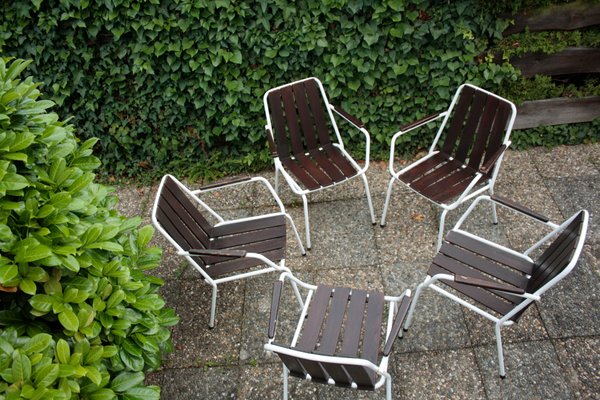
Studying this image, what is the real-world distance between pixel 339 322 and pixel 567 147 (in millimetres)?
3198

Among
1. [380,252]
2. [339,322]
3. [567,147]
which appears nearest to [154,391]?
[339,322]

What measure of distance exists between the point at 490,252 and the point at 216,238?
192 cm

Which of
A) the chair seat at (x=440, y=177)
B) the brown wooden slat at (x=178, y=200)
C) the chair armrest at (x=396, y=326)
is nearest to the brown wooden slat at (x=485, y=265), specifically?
the chair seat at (x=440, y=177)

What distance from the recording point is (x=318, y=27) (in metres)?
4.02

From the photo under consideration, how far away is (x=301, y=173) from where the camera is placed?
3.90 m

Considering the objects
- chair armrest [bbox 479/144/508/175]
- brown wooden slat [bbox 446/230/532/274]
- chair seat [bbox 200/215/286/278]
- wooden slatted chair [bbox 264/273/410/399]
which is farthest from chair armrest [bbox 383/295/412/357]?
chair armrest [bbox 479/144/508/175]

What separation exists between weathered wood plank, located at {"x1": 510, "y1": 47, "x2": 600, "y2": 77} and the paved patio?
0.76 m

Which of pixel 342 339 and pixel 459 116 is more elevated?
pixel 459 116

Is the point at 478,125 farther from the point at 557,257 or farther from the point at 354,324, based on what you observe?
the point at 354,324

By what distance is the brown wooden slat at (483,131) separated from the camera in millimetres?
3637

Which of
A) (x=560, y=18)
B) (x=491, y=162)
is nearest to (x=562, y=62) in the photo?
(x=560, y=18)

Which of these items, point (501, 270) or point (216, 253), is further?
point (501, 270)

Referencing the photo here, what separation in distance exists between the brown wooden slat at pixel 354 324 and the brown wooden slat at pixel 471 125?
1.63 meters

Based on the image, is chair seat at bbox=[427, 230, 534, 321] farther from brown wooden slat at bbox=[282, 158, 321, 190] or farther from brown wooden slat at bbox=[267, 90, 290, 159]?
brown wooden slat at bbox=[267, 90, 290, 159]
